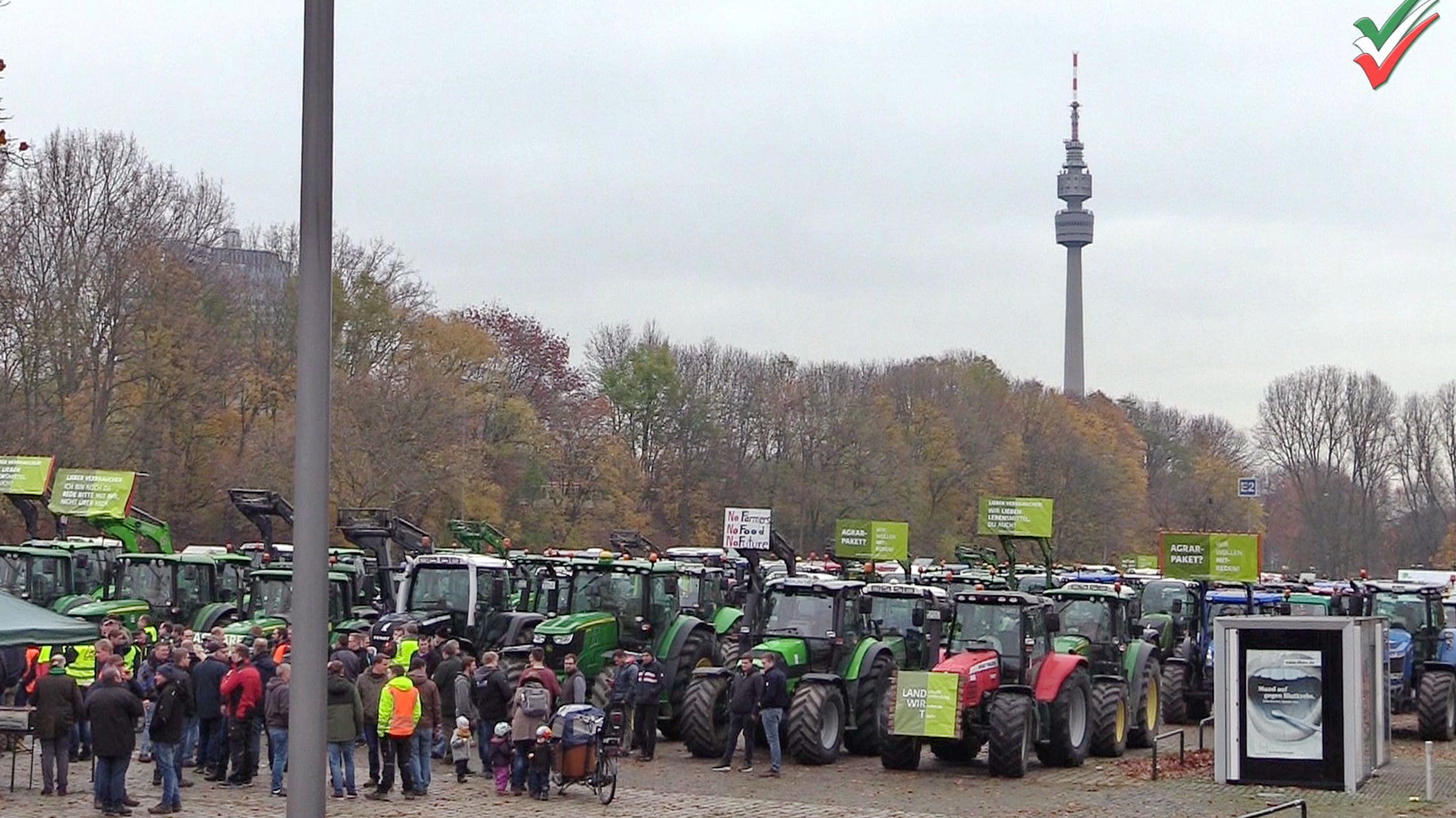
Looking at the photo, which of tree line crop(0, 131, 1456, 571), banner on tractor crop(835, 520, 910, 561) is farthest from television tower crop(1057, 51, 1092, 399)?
banner on tractor crop(835, 520, 910, 561)

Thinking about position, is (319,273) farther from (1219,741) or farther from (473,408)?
(473,408)

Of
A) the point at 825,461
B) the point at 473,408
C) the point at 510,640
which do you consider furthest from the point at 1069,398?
the point at 510,640

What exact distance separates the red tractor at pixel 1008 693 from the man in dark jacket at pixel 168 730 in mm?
7855

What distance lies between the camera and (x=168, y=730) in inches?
704

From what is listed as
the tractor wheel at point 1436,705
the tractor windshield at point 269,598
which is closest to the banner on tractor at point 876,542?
the tractor wheel at point 1436,705

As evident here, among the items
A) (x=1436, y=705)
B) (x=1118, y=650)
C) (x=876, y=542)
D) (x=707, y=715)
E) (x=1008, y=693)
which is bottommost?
(x=1436, y=705)

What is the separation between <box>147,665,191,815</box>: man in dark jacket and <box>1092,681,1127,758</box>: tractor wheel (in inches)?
440

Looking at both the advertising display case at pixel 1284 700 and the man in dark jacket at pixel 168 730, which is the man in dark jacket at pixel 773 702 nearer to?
the advertising display case at pixel 1284 700

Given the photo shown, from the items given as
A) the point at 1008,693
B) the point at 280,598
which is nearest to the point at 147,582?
the point at 280,598

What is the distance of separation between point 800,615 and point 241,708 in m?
7.26

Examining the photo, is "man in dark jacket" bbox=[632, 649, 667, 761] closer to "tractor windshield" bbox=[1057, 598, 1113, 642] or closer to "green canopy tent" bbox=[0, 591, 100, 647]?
"tractor windshield" bbox=[1057, 598, 1113, 642]

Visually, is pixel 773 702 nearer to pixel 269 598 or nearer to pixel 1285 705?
pixel 1285 705

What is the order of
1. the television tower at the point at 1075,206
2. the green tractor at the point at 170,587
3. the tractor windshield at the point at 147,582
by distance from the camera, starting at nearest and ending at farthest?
the green tractor at the point at 170,587 < the tractor windshield at the point at 147,582 < the television tower at the point at 1075,206

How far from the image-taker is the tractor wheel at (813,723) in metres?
21.7
